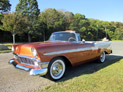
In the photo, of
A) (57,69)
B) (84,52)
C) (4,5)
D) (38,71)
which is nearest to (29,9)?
(4,5)

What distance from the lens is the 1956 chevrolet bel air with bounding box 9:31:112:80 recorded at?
120 inches

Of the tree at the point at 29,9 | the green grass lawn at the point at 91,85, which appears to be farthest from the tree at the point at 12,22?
the green grass lawn at the point at 91,85

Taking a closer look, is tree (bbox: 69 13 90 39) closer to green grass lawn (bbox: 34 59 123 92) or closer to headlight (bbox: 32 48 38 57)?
green grass lawn (bbox: 34 59 123 92)

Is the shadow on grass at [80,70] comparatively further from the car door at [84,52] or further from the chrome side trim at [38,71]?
the chrome side trim at [38,71]

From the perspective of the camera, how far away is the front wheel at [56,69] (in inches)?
131

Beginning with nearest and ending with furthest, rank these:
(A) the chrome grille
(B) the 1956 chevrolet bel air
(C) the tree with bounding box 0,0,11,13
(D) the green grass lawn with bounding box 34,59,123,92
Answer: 1. (D) the green grass lawn with bounding box 34,59,123,92
2. (B) the 1956 chevrolet bel air
3. (A) the chrome grille
4. (C) the tree with bounding box 0,0,11,13

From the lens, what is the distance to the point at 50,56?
127 inches

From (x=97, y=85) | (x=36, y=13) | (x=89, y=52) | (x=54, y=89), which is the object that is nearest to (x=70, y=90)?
(x=54, y=89)

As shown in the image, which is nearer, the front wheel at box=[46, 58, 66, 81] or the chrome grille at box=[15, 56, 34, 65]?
the chrome grille at box=[15, 56, 34, 65]

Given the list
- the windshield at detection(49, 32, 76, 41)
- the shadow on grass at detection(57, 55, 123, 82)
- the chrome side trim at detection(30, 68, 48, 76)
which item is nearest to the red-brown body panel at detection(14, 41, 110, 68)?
the chrome side trim at detection(30, 68, 48, 76)

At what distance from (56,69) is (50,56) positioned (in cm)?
58

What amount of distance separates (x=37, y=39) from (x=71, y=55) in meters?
28.9

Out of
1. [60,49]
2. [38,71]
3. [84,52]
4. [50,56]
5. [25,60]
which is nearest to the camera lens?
[38,71]

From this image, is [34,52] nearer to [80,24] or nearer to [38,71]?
[38,71]
